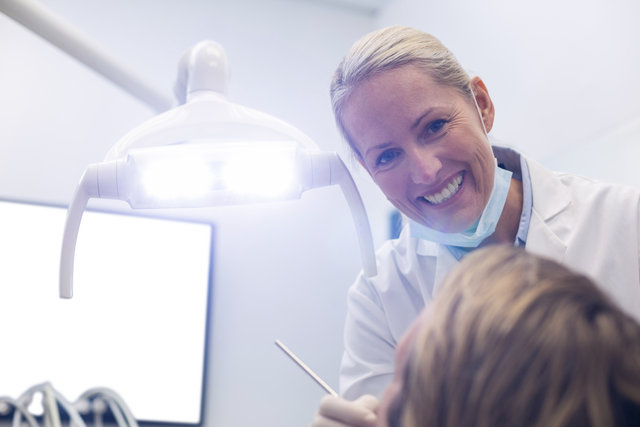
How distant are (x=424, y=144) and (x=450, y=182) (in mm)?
88

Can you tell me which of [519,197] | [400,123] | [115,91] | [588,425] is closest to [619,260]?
[519,197]

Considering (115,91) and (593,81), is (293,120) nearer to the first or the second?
(115,91)

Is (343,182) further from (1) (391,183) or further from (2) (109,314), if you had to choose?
(2) (109,314)

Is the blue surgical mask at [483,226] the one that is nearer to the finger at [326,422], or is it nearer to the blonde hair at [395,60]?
the blonde hair at [395,60]

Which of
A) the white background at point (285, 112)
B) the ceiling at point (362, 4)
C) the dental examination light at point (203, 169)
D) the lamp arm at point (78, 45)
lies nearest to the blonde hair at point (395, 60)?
the dental examination light at point (203, 169)

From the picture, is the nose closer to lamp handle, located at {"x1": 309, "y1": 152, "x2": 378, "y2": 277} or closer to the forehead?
the forehead

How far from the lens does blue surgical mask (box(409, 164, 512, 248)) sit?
963mm

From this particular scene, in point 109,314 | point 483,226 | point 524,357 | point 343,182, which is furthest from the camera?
point 109,314

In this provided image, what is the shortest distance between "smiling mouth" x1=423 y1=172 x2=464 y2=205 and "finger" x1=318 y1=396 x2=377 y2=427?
1.36 ft

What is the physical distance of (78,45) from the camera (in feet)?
2.65

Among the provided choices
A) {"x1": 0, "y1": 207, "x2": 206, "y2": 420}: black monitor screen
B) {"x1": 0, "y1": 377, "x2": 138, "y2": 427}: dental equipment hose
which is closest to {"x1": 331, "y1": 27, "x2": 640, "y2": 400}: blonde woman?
{"x1": 0, "y1": 377, "x2": 138, "y2": 427}: dental equipment hose

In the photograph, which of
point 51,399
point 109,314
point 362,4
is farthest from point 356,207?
point 362,4

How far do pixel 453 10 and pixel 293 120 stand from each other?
2.57ft

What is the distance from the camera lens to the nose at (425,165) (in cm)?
84
